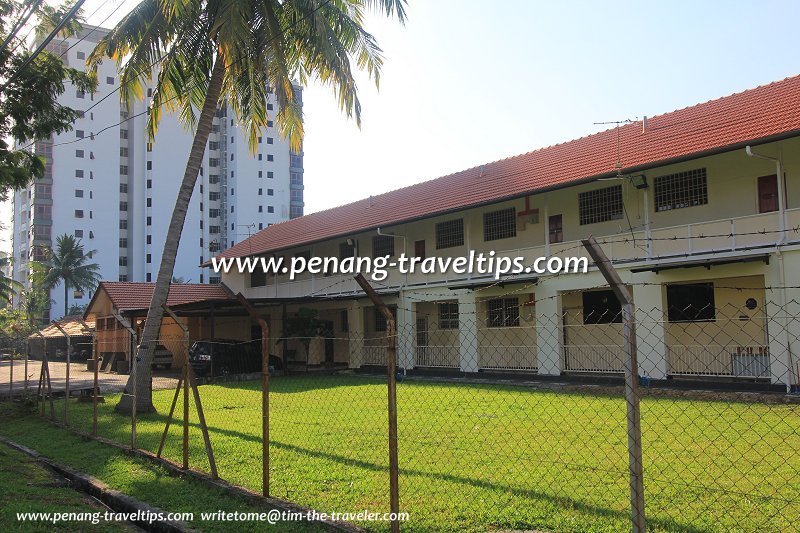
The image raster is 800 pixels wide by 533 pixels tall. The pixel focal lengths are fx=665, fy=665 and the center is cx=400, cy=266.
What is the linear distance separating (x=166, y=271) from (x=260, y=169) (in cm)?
7227

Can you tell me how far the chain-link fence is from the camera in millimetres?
5992

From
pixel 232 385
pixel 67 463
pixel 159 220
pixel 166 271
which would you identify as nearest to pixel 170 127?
pixel 159 220

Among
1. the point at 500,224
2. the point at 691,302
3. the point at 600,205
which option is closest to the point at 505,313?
the point at 500,224

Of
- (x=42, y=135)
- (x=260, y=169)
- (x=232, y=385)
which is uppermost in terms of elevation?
(x=260, y=169)

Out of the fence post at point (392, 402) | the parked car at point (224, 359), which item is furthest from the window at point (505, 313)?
the fence post at point (392, 402)

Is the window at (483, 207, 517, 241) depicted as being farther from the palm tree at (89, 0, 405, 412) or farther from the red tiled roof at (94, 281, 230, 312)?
the red tiled roof at (94, 281, 230, 312)

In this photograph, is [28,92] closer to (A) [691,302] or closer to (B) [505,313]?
(B) [505,313]

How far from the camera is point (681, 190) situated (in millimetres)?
18594

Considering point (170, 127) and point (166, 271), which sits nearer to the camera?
point (166, 271)

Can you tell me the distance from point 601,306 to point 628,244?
245cm

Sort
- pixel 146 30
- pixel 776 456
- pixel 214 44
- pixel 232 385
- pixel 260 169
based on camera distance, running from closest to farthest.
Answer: pixel 776 456 → pixel 146 30 → pixel 214 44 → pixel 232 385 → pixel 260 169

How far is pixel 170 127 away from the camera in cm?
8044

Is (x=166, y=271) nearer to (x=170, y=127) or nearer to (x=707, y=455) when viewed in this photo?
(x=707, y=455)

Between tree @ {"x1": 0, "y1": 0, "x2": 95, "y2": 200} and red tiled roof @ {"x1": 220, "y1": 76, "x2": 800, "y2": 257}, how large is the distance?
1142 cm
